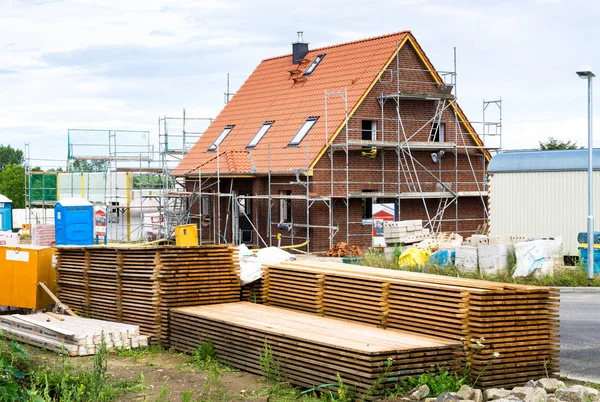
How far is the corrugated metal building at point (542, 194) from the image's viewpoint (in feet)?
83.4

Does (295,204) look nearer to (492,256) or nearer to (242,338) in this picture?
(492,256)

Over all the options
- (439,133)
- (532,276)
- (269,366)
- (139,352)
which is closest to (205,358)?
(139,352)

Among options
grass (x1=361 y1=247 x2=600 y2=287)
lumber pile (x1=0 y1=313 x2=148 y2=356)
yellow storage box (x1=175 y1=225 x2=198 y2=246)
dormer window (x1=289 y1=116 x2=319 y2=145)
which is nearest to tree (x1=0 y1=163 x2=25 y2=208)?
yellow storage box (x1=175 y1=225 x2=198 y2=246)

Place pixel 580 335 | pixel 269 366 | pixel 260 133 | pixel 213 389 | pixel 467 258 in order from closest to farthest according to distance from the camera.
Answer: pixel 213 389 < pixel 269 366 < pixel 580 335 < pixel 467 258 < pixel 260 133

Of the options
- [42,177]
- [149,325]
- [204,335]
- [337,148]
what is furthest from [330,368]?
[42,177]

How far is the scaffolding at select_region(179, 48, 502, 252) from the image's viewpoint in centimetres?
3219

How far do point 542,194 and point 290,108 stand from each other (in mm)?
12462

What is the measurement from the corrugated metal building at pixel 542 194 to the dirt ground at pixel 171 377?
1528cm

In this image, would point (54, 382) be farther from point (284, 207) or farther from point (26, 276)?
point (284, 207)

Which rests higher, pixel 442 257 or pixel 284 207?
Result: pixel 284 207

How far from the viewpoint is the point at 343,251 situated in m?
30.1

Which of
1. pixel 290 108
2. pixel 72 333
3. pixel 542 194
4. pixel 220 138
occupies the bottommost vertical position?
pixel 72 333

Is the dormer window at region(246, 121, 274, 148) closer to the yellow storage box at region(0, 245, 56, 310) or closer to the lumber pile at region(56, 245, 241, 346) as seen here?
the yellow storage box at region(0, 245, 56, 310)

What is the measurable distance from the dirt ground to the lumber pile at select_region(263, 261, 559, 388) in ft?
6.64
